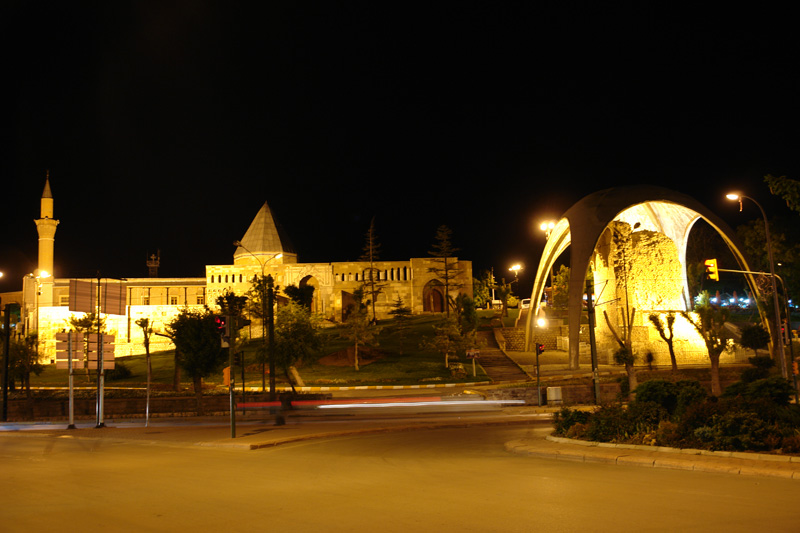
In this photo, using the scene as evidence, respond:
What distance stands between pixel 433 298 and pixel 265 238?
843 inches

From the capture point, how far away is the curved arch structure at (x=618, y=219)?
3775 cm

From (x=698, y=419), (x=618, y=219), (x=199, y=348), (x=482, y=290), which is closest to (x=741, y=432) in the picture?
(x=698, y=419)

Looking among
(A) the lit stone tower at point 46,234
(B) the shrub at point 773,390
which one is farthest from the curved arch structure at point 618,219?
(A) the lit stone tower at point 46,234

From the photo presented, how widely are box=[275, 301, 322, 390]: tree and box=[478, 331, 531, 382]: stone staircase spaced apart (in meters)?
10.7

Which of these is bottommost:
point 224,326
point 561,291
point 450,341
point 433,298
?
point 450,341

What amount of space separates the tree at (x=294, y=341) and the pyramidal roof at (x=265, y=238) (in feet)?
157

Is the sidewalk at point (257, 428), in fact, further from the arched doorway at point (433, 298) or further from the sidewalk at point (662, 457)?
the arched doorway at point (433, 298)

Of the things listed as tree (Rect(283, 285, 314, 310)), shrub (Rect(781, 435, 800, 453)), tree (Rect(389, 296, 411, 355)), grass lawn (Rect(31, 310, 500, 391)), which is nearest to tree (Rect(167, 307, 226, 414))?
grass lawn (Rect(31, 310, 500, 391))

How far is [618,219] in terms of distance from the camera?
41531mm

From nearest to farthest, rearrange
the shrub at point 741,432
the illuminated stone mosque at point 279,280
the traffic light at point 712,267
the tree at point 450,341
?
the shrub at point 741,432, the traffic light at point 712,267, the tree at point 450,341, the illuminated stone mosque at point 279,280

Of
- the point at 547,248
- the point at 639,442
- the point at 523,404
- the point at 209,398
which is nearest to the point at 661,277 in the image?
the point at 547,248

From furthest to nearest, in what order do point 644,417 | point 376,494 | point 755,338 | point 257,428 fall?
Answer: point 755,338 → point 257,428 → point 644,417 → point 376,494

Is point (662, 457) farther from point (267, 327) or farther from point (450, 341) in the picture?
point (450, 341)

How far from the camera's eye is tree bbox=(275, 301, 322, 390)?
34094 mm
